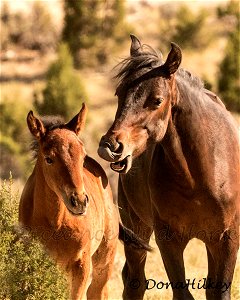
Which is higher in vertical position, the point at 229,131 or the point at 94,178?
the point at 229,131

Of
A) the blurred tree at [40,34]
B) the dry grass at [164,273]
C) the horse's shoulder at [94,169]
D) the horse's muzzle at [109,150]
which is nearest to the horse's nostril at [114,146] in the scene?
the horse's muzzle at [109,150]

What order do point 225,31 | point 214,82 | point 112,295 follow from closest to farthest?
point 112,295 → point 214,82 → point 225,31

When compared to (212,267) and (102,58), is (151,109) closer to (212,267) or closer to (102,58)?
(212,267)

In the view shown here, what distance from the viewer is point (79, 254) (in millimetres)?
6160

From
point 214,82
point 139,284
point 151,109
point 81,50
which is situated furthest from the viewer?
point 81,50

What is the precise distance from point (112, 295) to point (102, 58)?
128 feet

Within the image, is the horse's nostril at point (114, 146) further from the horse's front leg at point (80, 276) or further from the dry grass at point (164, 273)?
the dry grass at point (164, 273)

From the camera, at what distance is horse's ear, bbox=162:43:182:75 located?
5.98 metres

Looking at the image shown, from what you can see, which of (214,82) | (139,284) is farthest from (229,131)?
(214,82)

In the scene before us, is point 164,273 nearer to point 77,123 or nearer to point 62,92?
point 77,123

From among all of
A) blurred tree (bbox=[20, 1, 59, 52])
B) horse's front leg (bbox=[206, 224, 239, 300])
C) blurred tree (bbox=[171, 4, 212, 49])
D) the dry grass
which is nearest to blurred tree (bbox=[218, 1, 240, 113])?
blurred tree (bbox=[171, 4, 212, 49])

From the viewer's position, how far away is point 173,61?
19.9 ft

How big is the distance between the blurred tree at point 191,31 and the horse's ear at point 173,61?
41.6 meters

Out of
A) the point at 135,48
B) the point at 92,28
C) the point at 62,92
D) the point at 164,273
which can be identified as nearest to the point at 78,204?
the point at 135,48
